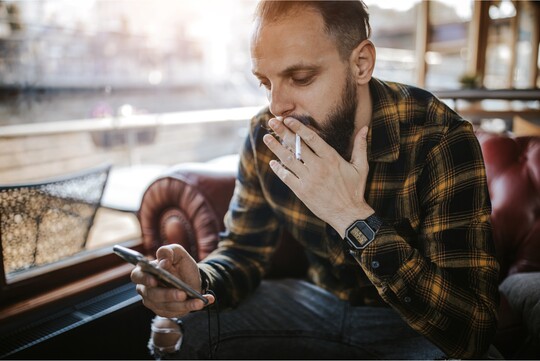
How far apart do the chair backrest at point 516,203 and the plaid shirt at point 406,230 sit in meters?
0.59

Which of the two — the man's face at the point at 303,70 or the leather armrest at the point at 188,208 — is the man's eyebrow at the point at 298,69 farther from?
the leather armrest at the point at 188,208

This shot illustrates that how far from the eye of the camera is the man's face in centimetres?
112

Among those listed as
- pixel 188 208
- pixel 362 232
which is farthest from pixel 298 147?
pixel 188 208

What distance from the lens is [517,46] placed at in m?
8.38

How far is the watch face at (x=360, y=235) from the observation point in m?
1.00

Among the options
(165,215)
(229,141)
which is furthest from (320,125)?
(229,141)

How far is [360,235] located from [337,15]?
62cm

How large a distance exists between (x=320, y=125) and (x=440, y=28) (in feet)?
21.2

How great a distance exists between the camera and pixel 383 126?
1.27 m

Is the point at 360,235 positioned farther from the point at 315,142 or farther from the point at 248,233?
the point at 248,233

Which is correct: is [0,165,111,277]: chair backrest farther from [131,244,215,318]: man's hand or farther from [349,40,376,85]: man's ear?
[349,40,376,85]: man's ear

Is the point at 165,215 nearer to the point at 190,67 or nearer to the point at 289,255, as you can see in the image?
the point at 289,255

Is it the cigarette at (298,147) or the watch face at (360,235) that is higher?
the cigarette at (298,147)

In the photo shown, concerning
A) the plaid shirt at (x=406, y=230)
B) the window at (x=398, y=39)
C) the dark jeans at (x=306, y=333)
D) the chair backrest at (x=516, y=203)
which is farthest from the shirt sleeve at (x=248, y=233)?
the window at (x=398, y=39)
